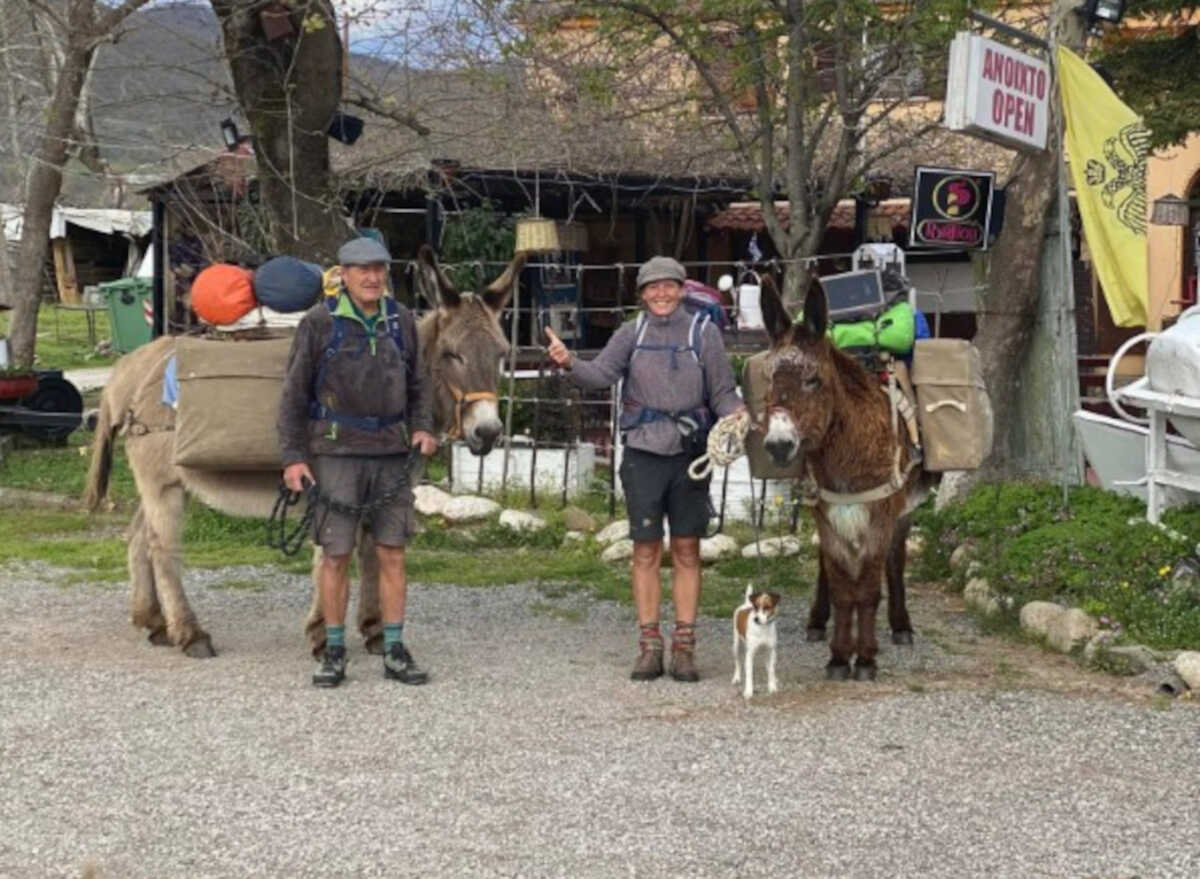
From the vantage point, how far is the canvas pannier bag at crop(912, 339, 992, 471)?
7.90 meters

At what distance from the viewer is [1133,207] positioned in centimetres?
991

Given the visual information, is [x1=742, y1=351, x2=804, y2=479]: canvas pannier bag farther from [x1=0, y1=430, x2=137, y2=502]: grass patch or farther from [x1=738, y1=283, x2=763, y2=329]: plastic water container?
[x1=738, y1=283, x2=763, y2=329]: plastic water container

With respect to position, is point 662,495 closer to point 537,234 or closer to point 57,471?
point 57,471

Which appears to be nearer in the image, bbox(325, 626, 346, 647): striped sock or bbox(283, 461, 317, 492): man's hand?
bbox(283, 461, 317, 492): man's hand

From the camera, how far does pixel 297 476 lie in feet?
24.0

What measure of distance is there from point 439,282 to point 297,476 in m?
1.14

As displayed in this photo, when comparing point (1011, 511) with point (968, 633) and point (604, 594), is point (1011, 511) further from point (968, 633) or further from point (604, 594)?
point (604, 594)

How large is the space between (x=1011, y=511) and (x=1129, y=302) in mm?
1513

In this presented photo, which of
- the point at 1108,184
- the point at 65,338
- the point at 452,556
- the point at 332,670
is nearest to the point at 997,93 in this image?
the point at 1108,184

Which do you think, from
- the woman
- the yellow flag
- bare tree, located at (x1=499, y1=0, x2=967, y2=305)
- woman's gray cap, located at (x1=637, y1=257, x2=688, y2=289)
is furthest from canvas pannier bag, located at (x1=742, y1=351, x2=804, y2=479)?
bare tree, located at (x1=499, y1=0, x2=967, y2=305)

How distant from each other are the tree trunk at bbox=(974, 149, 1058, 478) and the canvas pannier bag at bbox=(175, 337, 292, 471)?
5544 millimetres

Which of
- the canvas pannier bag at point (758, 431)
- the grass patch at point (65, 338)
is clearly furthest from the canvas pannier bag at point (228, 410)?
the grass patch at point (65, 338)

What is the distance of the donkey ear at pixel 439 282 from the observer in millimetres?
7633

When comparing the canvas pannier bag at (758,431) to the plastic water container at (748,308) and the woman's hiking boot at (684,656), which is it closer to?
the woman's hiking boot at (684,656)
